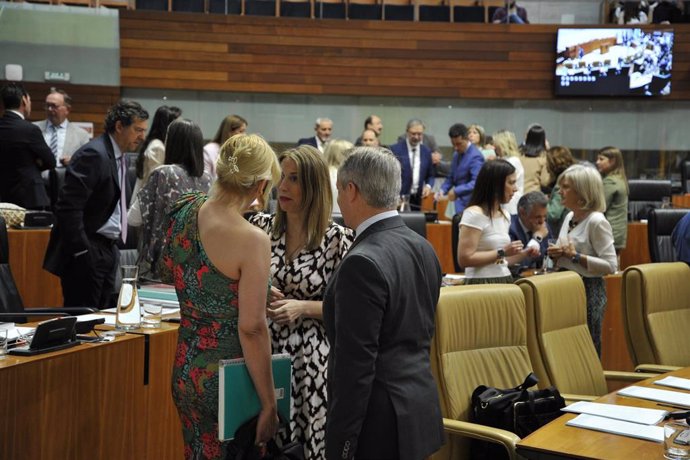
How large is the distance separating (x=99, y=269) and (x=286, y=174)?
172 centimetres

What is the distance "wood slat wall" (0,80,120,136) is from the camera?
34.0 ft

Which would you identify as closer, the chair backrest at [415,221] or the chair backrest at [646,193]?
the chair backrest at [415,221]

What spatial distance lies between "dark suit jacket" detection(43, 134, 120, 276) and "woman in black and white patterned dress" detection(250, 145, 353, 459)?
1.47m

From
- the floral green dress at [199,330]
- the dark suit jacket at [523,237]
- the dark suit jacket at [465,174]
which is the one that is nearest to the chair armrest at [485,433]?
the floral green dress at [199,330]

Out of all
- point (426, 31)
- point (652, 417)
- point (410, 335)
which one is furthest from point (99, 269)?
point (426, 31)

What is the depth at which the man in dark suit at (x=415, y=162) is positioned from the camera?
8.32 meters

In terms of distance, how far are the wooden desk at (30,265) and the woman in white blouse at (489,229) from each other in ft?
8.83

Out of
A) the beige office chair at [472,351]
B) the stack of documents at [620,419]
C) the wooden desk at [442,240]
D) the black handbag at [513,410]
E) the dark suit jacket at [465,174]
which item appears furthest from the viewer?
the dark suit jacket at [465,174]

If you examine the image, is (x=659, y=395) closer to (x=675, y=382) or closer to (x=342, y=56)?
(x=675, y=382)

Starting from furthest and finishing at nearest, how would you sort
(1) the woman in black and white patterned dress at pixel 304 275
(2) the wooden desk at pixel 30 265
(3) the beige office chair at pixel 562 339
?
(2) the wooden desk at pixel 30 265, (3) the beige office chair at pixel 562 339, (1) the woman in black and white patterned dress at pixel 304 275

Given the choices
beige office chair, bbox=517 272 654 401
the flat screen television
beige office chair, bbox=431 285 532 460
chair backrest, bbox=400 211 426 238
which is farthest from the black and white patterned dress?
the flat screen television

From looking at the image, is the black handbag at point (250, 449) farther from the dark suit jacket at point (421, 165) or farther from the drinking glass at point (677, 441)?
the dark suit jacket at point (421, 165)

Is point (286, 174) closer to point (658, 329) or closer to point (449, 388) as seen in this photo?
point (449, 388)

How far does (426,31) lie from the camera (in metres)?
11.6
